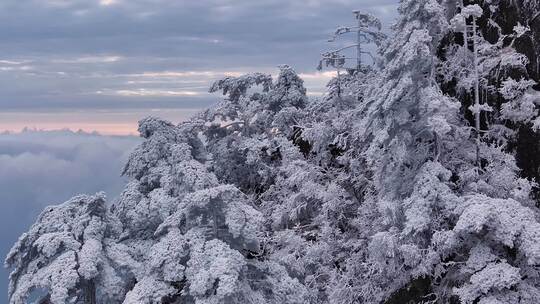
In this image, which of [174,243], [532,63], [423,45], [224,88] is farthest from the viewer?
[224,88]

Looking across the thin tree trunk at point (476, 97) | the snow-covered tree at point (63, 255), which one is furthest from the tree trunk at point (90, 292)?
the thin tree trunk at point (476, 97)

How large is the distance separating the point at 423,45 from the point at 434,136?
8.37 feet

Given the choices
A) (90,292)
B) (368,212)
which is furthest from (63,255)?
(368,212)

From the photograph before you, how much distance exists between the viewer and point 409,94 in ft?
55.8

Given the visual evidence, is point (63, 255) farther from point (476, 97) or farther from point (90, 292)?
point (476, 97)

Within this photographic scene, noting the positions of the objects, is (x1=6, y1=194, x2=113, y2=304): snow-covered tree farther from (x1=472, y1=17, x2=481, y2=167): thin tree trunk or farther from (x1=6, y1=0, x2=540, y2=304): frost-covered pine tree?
(x1=472, y1=17, x2=481, y2=167): thin tree trunk

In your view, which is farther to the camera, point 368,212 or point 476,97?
point 368,212

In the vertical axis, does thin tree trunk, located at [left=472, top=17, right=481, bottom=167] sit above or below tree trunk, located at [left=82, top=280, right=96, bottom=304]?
above

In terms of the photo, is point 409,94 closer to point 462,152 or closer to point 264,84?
point 462,152

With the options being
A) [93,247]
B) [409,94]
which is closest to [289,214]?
[409,94]

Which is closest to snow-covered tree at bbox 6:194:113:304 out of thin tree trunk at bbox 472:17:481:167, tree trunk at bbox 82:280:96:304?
tree trunk at bbox 82:280:96:304

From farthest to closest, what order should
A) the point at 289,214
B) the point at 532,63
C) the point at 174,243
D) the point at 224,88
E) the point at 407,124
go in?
the point at 224,88, the point at 289,214, the point at 532,63, the point at 407,124, the point at 174,243

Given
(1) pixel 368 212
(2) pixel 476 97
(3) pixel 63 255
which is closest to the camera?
(3) pixel 63 255

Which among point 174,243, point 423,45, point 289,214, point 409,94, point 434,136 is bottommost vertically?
point 289,214
